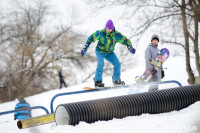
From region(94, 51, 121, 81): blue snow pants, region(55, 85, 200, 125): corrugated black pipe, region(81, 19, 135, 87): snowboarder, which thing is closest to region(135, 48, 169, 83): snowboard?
region(81, 19, 135, 87): snowboarder

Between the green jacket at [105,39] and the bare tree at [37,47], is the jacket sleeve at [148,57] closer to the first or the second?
the green jacket at [105,39]

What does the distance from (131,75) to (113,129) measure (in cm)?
1659

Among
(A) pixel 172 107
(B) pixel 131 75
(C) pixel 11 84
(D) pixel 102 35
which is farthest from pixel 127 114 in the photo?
(C) pixel 11 84

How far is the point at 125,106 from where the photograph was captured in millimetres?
5105

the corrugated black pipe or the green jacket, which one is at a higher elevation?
the green jacket

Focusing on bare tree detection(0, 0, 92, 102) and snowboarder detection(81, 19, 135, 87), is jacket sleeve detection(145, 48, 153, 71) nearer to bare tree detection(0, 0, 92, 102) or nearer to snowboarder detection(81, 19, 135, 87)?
snowboarder detection(81, 19, 135, 87)

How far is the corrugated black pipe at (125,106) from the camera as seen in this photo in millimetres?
4824

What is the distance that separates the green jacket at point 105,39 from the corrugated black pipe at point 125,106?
226cm

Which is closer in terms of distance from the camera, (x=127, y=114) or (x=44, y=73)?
(x=127, y=114)

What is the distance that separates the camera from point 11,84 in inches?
954

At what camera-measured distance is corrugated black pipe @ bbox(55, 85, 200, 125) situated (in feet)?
15.8

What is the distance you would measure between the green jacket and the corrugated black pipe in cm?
226

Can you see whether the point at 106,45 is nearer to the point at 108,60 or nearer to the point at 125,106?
the point at 108,60

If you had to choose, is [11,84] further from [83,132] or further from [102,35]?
[83,132]
